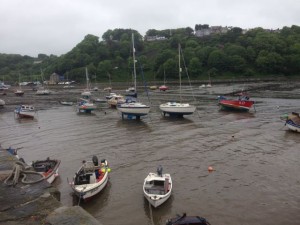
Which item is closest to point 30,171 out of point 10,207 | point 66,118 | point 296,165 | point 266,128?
point 10,207

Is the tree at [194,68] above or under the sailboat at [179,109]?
above

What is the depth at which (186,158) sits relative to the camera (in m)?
28.8

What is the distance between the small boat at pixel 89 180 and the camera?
19.1 metres

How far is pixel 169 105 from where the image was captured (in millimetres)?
50906

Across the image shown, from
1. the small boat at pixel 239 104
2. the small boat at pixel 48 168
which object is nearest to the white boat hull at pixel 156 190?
the small boat at pixel 48 168

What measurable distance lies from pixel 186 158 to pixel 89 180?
11282 mm

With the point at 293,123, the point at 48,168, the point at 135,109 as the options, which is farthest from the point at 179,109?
the point at 48,168

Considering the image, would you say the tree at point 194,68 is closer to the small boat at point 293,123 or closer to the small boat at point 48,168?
the small boat at point 293,123

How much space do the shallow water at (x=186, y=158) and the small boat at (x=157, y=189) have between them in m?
0.56

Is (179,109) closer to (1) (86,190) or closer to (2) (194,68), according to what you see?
(1) (86,190)

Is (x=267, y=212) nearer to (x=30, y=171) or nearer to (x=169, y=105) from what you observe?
(x=30, y=171)

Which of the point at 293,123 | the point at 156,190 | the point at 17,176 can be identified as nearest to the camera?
the point at 17,176

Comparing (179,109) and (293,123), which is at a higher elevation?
(179,109)

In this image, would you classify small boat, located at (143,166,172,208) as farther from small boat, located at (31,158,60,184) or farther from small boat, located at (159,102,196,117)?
small boat, located at (159,102,196,117)
